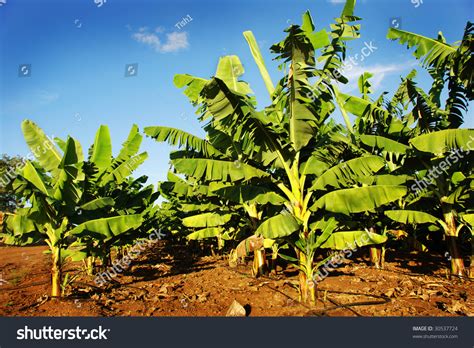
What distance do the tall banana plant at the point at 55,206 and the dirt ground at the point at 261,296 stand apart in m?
1.11

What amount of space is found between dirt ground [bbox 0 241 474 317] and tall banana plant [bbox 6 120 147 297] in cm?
111

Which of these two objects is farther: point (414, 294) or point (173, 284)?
point (173, 284)

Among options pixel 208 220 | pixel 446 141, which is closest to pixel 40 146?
pixel 208 220

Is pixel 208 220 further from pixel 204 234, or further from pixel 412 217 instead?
pixel 412 217

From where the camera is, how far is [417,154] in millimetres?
8227

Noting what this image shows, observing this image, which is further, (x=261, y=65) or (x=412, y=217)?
(x=412, y=217)

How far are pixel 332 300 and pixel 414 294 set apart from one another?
6.71ft

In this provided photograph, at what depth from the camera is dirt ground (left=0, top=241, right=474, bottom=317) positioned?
6.14 metres

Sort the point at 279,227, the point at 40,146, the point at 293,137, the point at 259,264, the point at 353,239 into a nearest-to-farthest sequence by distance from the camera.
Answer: the point at 279,227 → the point at 353,239 → the point at 293,137 → the point at 40,146 → the point at 259,264

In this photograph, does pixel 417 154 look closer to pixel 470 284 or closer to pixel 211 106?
pixel 470 284

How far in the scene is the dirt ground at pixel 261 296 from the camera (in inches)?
242

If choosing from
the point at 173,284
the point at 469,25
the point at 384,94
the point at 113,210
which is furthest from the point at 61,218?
the point at 469,25

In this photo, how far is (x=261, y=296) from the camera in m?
7.30

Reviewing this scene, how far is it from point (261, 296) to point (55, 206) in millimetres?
5427
